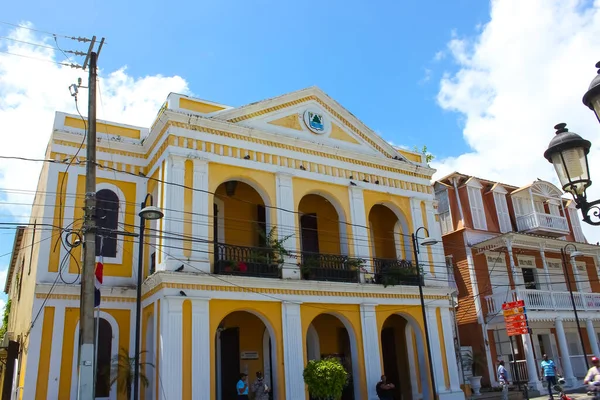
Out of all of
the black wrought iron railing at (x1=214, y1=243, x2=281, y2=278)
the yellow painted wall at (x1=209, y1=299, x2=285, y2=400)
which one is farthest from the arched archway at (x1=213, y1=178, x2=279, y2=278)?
the yellow painted wall at (x1=209, y1=299, x2=285, y2=400)

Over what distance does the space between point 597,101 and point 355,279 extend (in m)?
12.3

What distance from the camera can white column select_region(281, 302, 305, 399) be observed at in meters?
14.6

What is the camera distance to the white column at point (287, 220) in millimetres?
15883

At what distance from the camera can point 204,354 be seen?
13648 millimetres

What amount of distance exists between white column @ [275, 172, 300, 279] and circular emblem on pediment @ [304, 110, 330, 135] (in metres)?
2.23

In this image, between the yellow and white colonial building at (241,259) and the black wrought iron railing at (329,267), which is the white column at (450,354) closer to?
the yellow and white colonial building at (241,259)

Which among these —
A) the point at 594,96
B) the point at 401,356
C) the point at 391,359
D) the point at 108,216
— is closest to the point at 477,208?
the point at 401,356

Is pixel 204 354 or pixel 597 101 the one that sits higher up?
pixel 597 101

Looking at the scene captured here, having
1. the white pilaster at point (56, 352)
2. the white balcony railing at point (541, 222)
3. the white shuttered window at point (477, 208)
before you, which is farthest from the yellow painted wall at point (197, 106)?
the white balcony railing at point (541, 222)

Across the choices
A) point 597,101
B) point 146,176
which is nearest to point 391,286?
point 146,176

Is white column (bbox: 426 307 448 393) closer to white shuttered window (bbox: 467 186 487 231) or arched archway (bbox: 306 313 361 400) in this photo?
arched archway (bbox: 306 313 361 400)

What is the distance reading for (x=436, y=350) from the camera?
1764cm

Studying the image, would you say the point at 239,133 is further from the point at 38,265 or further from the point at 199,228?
the point at 38,265

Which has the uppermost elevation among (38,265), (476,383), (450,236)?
(450,236)
